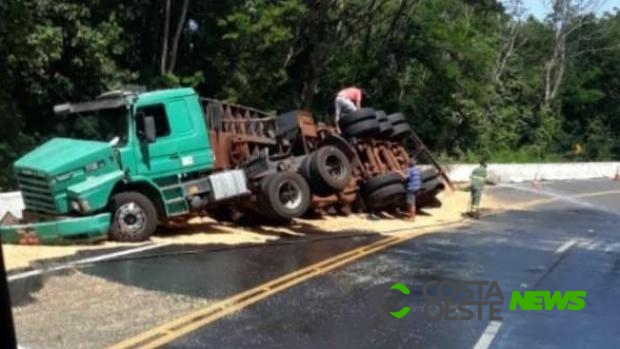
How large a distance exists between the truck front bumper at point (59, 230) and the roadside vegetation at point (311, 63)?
284 inches

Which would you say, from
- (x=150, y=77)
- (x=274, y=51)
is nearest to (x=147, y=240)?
(x=150, y=77)

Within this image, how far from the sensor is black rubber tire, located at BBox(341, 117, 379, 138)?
2212 centimetres

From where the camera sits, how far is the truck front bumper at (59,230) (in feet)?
48.0

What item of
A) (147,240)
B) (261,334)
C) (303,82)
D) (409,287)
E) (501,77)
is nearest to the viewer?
(261,334)

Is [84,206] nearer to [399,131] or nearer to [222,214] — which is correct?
[222,214]

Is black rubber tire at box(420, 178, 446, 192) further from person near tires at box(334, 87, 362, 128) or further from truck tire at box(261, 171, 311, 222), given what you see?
truck tire at box(261, 171, 311, 222)

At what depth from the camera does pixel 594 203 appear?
31219 millimetres

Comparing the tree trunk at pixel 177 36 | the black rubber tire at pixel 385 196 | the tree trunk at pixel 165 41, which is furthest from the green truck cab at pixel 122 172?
the tree trunk at pixel 177 36

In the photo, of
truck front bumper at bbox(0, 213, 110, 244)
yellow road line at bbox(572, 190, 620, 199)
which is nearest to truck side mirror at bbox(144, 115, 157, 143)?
truck front bumper at bbox(0, 213, 110, 244)

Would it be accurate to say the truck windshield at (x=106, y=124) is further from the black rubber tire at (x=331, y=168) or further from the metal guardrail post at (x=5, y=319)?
the metal guardrail post at (x=5, y=319)

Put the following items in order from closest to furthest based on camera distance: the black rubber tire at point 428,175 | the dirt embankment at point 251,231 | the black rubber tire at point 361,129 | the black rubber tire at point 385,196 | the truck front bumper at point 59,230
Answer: the dirt embankment at point 251,231 < the truck front bumper at point 59,230 < the black rubber tire at point 385,196 < the black rubber tire at point 361,129 < the black rubber tire at point 428,175

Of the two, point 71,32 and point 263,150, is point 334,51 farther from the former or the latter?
point 263,150

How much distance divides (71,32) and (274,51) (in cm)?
957

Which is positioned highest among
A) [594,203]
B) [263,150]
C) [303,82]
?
[303,82]
